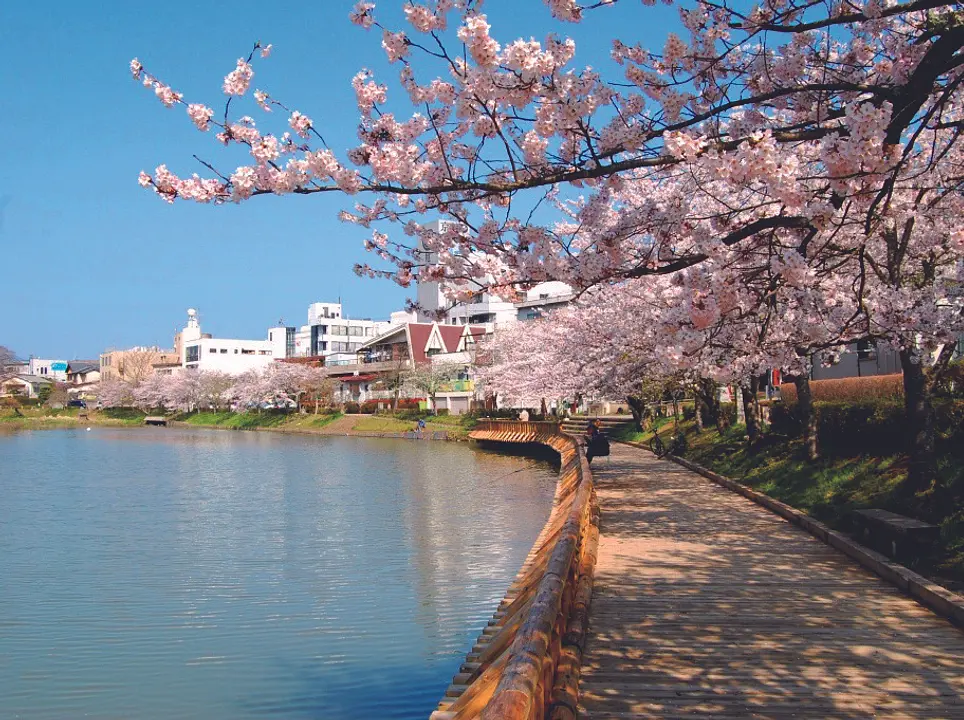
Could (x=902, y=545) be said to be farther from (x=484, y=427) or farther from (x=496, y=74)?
(x=484, y=427)

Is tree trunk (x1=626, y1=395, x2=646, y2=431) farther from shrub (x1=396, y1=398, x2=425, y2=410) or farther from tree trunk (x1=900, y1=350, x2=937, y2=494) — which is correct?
shrub (x1=396, y1=398, x2=425, y2=410)

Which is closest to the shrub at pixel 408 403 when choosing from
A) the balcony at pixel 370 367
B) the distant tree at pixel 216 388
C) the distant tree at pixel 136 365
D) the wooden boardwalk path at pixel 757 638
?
the balcony at pixel 370 367

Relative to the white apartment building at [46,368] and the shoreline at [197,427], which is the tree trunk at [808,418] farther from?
the white apartment building at [46,368]

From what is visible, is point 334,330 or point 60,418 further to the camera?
point 334,330

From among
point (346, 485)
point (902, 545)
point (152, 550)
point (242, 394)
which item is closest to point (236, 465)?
point (346, 485)

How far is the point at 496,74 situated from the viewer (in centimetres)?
651

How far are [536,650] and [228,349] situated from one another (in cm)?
12291

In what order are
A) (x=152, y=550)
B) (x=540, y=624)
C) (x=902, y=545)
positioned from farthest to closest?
(x=152, y=550) → (x=902, y=545) → (x=540, y=624)

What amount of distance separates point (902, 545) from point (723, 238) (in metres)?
5.19

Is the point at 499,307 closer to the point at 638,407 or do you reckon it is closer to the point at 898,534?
the point at 638,407

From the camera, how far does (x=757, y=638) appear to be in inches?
287

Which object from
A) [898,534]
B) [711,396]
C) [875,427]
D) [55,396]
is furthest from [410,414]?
[55,396]

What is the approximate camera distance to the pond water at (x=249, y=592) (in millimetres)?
9312

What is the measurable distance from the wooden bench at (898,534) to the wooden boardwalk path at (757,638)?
48 centimetres
